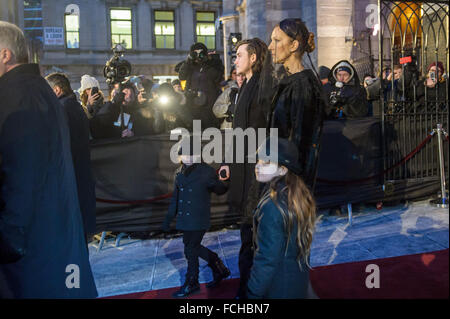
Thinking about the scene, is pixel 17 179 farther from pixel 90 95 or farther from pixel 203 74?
pixel 203 74

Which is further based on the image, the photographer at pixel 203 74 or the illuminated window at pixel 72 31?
the illuminated window at pixel 72 31

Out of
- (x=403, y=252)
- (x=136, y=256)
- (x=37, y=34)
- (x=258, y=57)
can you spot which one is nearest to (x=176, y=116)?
(x=136, y=256)

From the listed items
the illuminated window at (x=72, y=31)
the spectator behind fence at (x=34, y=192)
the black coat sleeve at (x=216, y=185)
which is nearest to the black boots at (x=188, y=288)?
the black coat sleeve at (x=216, y=185)

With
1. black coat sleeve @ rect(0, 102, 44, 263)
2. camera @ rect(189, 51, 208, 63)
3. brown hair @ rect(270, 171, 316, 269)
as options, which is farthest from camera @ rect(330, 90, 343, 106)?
black coat sleeve @ rect(0, 102, 44, 263)

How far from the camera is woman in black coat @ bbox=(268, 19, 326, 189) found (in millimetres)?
3018

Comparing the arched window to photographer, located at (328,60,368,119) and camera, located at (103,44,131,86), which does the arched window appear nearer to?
camera, located at (103,44,131,86)

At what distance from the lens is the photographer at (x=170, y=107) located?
6.23m

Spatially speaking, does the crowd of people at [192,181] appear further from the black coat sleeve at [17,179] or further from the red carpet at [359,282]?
the red carpet at [359,282]

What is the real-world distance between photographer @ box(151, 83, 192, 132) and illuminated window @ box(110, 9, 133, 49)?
2088 centimetres

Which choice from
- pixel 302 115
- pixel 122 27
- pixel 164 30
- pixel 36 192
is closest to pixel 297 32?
pixel 302 115

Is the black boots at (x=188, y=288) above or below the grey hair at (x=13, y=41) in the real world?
below

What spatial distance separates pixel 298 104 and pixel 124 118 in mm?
3862

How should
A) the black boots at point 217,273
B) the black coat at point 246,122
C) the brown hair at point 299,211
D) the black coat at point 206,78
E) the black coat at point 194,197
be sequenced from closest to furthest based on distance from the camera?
the brown hair at point 299,211 → the black coat at point 246,122 → the black coat at point 194,197 → the black boots at point 217,273 → the black coat at point 206,78

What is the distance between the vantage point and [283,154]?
2.68 meters
